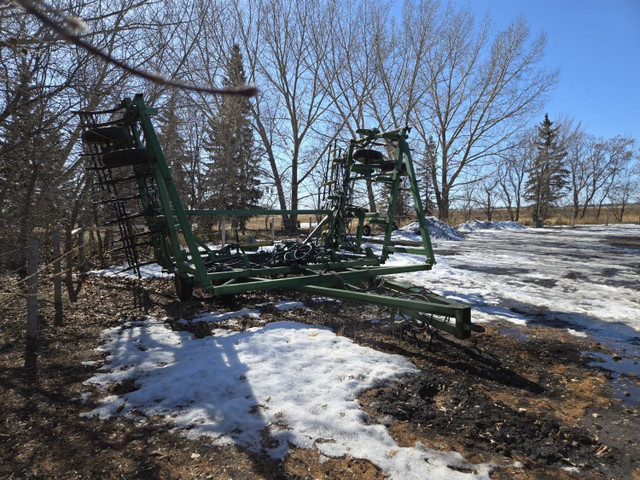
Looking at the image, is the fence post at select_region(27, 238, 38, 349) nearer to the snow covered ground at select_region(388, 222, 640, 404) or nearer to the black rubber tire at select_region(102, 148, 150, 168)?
the black rubber tire at select_region(102, 148, 150, 168)

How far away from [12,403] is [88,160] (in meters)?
6.33

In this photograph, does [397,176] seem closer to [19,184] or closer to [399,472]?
[399,472]

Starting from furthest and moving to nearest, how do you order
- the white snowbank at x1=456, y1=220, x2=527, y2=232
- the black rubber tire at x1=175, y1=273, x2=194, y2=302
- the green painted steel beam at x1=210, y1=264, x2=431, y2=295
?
the white snowbank at x1=456, y1=220, x2=527, y2=232 → the black rubber tire at x1=175, y1=273, x2=194, y2=302 → the green painted steel beam at x1=210, y1=264, x2=431, y2=295

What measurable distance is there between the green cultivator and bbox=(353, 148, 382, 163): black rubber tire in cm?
2

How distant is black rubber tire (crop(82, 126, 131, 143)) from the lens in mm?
4406

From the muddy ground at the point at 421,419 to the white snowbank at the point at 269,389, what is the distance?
10 cm

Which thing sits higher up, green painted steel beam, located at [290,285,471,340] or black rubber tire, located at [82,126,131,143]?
black rubber tire, located at [82,126,131,143]

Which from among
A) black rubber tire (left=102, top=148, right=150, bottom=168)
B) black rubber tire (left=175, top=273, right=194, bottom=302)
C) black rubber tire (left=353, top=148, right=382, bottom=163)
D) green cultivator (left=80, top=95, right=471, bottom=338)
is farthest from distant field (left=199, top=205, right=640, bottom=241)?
black rubber tire (left=102, top=148, right=150, bottom=168)

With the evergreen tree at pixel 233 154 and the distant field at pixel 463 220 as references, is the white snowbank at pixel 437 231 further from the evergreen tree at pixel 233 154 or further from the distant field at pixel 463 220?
the evergreen tree at pixel 233 154

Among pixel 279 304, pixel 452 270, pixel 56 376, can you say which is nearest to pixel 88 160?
pixel 279 304

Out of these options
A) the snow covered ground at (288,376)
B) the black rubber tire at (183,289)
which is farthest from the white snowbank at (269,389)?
the black rubber tire at (183,289)

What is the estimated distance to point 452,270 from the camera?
340 inches

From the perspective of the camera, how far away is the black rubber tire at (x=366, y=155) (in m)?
5.94

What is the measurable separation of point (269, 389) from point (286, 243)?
10.8 ft
